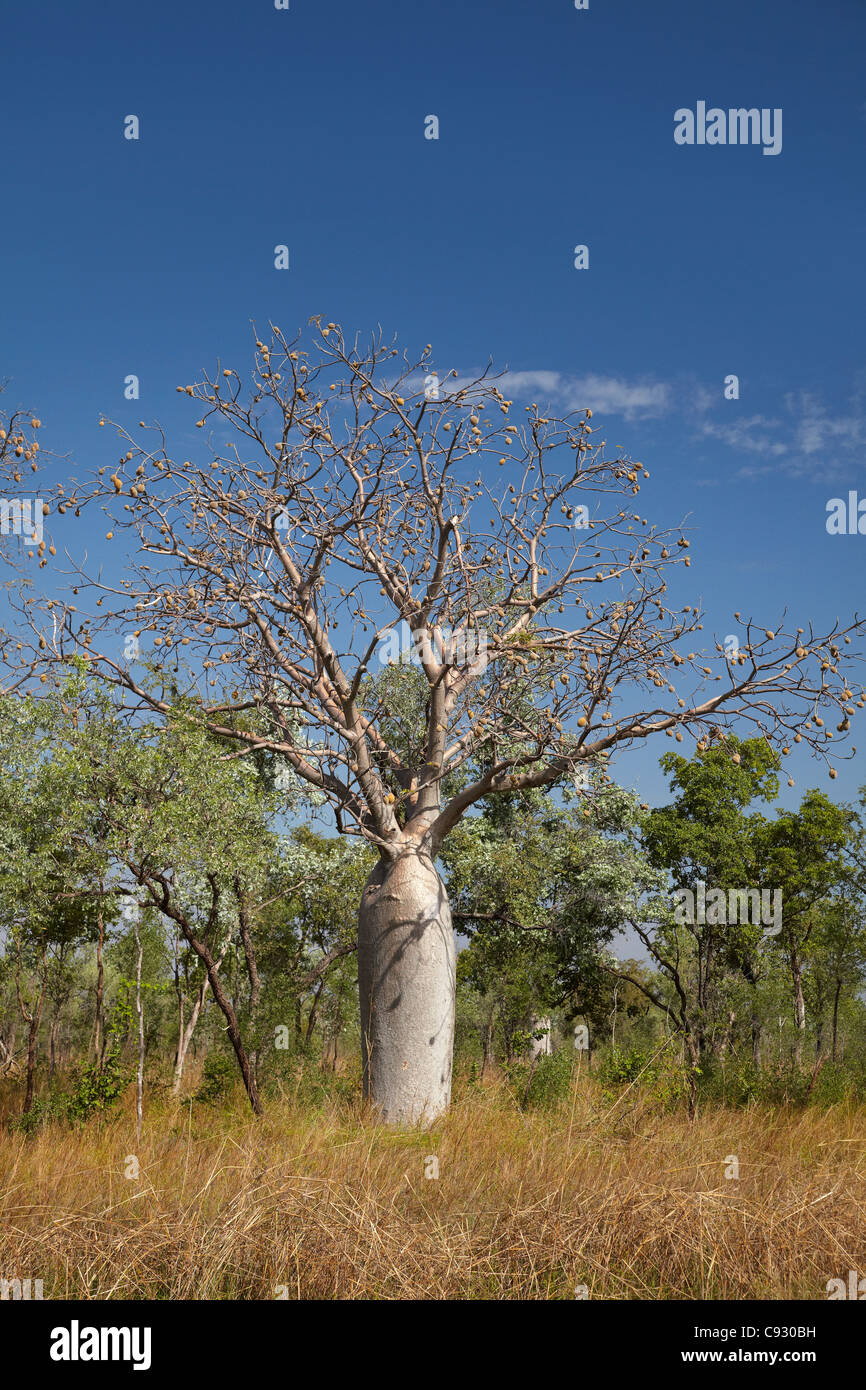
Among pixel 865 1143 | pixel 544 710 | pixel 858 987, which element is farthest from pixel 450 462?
pixel 858 987

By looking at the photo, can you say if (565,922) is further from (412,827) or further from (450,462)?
(450,462)

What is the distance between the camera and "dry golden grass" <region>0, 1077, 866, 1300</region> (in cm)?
500

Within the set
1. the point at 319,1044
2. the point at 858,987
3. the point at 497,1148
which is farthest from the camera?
the point at 858,987

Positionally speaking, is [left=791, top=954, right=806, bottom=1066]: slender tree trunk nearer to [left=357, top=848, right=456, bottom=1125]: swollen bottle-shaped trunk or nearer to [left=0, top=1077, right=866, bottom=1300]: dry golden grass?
[left=357, top=848, right=456, bottom=1125]: swollen bottle-shaped trunk

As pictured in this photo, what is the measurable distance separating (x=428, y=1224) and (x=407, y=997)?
355 centimetres

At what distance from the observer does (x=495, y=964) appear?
58.0 ft

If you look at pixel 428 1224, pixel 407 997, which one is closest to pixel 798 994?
pixel 407 997

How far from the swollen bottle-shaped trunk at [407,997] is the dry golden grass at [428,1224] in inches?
75.5

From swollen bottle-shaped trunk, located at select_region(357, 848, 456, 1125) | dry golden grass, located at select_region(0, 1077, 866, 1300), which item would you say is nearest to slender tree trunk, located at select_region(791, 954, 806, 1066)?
swollen bottle-shaped trunk, located at select_region(357, 848, 456, 1125)

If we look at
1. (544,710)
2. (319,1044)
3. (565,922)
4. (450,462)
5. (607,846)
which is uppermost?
→ (450,462)

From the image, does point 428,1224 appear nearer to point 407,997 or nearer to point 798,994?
point 407,997

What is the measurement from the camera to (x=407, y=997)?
8.90m

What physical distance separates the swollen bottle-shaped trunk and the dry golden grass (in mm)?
1917

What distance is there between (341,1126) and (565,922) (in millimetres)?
9921
